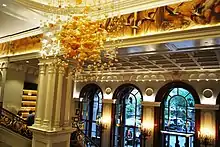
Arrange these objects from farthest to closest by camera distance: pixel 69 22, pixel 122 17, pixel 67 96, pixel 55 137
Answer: pixel 67 96 < pixel 55 137 < pixel 122 17 < pixel 69 22

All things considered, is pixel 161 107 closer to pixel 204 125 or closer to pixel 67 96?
pixel 204 125

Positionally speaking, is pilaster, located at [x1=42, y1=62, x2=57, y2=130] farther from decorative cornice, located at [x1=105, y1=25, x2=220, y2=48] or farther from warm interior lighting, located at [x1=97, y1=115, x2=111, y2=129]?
warm interior lighting, located at [x1=97, y1=115, x2=111, y2=129]

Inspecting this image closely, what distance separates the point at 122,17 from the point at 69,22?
227 cm

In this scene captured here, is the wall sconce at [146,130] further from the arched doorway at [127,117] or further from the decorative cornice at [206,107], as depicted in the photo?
the decorative cornice at [206,107]

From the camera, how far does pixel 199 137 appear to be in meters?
11.6

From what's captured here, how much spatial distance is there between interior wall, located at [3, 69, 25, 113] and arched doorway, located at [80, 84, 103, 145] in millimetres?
5080

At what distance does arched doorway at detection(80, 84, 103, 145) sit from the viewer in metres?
15.9

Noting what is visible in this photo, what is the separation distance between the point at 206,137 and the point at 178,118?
2.05 meters

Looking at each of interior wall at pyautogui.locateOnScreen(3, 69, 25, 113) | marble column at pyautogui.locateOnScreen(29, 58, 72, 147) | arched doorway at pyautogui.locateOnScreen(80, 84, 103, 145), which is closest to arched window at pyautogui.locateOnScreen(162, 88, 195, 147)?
arched doorway at pyautogui.locateOnScreen(80, 84, 103, 145)

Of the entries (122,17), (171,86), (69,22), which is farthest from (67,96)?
(171,86)

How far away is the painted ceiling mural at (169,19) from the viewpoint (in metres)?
5.18

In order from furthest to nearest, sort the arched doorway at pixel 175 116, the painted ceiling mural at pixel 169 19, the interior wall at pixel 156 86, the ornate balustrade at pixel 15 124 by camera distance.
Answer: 1. the arched doorway at pixel 175 116
2. the interior wall at pixel 156 86
3. the ornate balustrade at pixel 15 124
4. the painted ceiling mural at pixel 169 19

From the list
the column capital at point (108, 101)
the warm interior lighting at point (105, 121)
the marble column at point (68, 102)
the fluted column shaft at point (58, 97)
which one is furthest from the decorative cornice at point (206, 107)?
the fluted column shaft at point (58, 97)

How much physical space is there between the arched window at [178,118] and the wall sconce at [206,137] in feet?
2.70
